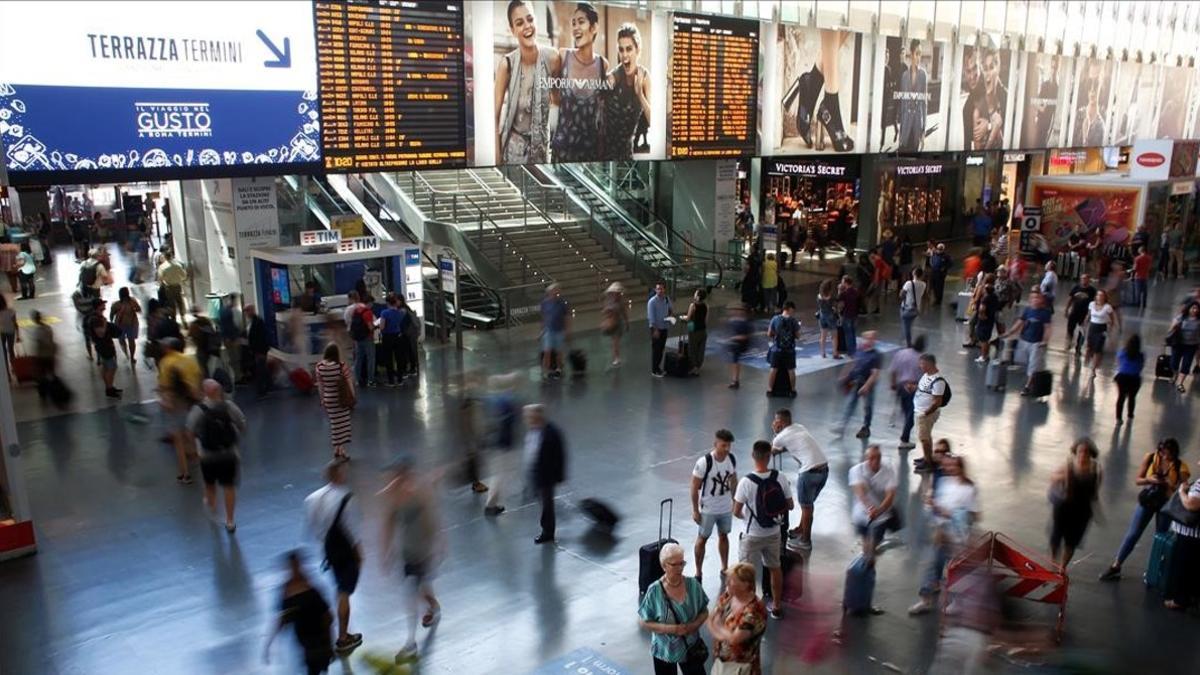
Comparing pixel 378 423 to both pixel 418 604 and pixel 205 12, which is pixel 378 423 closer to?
pixel 418 604

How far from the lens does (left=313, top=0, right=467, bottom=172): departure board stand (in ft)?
50.9

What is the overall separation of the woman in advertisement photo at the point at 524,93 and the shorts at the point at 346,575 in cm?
1222

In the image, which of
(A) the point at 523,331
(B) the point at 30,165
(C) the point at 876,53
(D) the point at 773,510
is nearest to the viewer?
(D) the point at 773,510

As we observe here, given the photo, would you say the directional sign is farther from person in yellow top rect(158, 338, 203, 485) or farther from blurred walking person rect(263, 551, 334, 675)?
blurred walking person rect(263, 551, 334, 675)

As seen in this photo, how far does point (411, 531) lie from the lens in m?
7.31

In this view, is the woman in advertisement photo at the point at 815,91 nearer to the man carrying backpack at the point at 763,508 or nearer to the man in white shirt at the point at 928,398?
the man in white shirt at the point at 928,398

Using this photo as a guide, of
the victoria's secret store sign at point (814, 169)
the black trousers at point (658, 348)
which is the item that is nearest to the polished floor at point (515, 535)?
the black trousers at point (658, 348)

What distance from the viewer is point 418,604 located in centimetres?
773

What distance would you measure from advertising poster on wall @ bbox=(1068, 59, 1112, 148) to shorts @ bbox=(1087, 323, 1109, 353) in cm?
2224

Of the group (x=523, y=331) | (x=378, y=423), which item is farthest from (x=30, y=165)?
(x=523, y=331)

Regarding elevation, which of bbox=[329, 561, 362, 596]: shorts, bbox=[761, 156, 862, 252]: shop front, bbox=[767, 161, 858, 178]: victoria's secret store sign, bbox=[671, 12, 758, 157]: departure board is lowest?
bbox=[329, 561, 362, 596]: shorts

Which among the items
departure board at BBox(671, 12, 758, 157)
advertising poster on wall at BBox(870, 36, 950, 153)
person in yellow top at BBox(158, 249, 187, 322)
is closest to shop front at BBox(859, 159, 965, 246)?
advertising poster on wall at BBox(870, 36, 950, 153)

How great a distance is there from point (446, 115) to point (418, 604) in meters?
11.2

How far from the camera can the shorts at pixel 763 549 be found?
7.62 m
